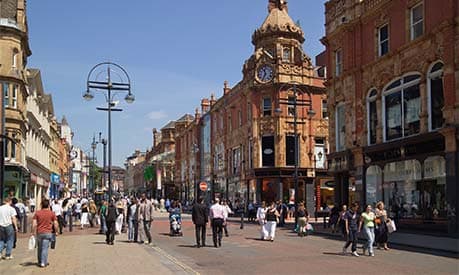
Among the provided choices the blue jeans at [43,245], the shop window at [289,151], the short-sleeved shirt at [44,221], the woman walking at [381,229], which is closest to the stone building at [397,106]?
the woman walking at [381,229]

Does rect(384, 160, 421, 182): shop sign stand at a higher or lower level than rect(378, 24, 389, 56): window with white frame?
lower

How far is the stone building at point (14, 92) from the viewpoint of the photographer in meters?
42.5

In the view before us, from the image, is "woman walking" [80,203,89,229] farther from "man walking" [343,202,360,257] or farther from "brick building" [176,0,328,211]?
"brick building" [176,0,328,211]

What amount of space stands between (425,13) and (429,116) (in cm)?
471

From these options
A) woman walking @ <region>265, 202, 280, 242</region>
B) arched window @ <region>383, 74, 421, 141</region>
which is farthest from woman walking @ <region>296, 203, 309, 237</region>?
arched window @ <region>383, 74, 421, 141</region>

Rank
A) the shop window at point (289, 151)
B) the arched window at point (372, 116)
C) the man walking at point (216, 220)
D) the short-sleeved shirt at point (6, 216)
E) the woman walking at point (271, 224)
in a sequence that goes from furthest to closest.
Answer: the shop window at point (289, 151), the arched window at point (372, 116), the woman walking at point (271, 224), the man walking at point (216, 220), the short-sleeved shirt at point (6, 216)

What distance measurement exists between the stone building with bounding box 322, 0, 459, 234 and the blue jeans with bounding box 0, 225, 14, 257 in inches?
671

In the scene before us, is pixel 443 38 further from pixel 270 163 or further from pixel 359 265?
pixel 270 163

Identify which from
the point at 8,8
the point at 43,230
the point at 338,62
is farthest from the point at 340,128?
the point at 8,8

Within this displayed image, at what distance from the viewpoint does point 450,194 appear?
23.9 m

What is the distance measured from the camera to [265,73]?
5250 centimetres

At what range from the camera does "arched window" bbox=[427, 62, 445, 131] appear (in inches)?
1000

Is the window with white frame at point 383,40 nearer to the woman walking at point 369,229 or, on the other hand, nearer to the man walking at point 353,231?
the man walking at point 353,231

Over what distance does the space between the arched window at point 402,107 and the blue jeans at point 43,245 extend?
61.6 feet
